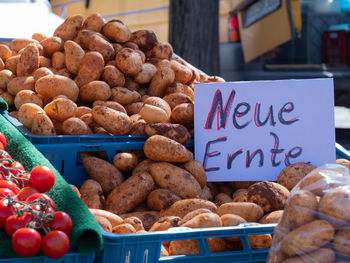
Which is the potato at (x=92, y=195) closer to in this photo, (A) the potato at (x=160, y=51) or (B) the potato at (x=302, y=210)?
(B) the potato at (x=302, y=210)

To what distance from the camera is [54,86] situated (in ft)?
7.56

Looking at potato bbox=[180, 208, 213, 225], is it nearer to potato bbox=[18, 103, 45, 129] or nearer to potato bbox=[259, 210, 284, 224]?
potato bbox=[259, 210, 284, 224]

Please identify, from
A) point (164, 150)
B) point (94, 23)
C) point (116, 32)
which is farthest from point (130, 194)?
point (94, 23)

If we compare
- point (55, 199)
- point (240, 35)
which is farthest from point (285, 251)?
point (240, 35)

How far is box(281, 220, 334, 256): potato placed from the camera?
45.1 inches

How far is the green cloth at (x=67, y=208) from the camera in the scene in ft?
4.12

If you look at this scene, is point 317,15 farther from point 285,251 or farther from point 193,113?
point 285,251

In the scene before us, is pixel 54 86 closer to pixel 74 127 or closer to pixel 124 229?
pixel 74 127

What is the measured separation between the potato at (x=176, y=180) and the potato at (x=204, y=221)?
1.56ft

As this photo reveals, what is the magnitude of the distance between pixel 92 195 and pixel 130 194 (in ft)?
0.46

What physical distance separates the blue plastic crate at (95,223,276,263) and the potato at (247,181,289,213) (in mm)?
300

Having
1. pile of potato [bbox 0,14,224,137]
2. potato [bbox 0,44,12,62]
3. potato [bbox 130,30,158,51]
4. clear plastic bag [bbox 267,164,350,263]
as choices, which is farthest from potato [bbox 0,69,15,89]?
clear plastic bag [bbox 267,164,350,263]

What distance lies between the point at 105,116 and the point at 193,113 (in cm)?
38

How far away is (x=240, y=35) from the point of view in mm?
6195
